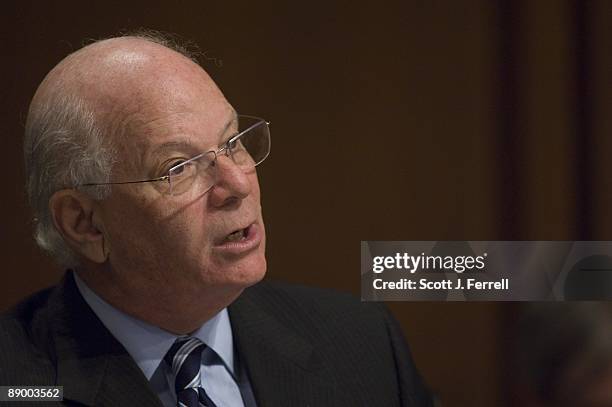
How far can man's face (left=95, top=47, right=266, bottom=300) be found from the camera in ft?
4.88

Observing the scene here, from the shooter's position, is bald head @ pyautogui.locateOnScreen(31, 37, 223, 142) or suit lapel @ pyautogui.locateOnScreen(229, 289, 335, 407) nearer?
bald head @ pyautogui.locateOnScreen(31, 37, 223, 142)

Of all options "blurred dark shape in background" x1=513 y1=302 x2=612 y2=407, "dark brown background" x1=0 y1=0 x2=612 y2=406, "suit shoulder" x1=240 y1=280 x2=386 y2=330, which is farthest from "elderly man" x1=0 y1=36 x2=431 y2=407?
"blurred dark shape in background" x1=513 y1=302 x2=612 y2=407

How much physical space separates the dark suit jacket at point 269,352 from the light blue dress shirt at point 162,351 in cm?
2

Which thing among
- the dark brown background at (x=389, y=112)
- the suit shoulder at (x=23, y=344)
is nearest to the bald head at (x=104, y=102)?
the suit shoulder at (x=23, y=344)

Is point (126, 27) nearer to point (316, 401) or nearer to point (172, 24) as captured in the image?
point (172, 24)

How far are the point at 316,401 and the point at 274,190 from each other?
0.44 meters

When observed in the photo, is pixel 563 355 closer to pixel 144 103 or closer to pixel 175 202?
pixel 175 202

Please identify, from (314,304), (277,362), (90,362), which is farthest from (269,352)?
(90,362)

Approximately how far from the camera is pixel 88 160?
152 centimetres

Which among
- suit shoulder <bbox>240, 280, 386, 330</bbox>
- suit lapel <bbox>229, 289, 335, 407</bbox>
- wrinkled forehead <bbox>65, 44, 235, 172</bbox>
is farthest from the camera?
suit shoulder <bbox>240, 280, 386, 330</bbox>


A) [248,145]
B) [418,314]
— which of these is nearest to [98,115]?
[248,145]

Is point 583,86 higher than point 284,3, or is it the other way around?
point 284,3

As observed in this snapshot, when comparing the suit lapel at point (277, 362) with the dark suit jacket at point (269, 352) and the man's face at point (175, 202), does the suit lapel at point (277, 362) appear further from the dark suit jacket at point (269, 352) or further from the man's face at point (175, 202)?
the man's face at point (175, 202)

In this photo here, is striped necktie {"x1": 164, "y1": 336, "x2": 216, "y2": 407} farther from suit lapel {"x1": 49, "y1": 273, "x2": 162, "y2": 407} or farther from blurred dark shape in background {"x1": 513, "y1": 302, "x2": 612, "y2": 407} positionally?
blurred dark shape in background {"x1": 513, "y1": 302, "x2": 612, "y2": 407}
